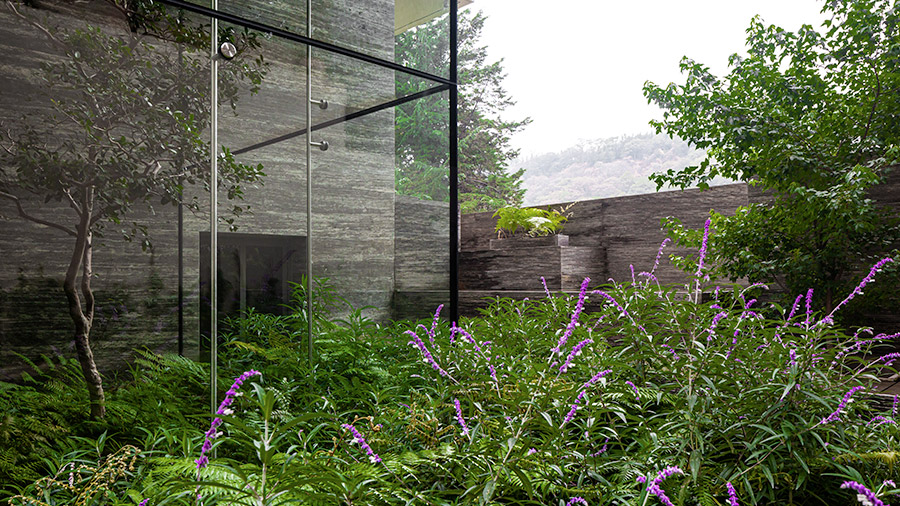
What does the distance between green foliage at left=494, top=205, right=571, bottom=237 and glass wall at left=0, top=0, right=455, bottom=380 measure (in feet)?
10.2

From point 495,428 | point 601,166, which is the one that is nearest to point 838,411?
point 495,428

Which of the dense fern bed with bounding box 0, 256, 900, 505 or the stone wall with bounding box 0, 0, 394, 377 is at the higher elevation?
the stone wall with bounding box 0, 0, 394, 377

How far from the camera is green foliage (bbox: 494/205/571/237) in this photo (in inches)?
232

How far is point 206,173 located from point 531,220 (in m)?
4.14

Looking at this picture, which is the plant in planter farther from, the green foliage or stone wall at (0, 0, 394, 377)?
stone wall at (0, 0, 394, 377)

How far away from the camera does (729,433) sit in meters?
1.36

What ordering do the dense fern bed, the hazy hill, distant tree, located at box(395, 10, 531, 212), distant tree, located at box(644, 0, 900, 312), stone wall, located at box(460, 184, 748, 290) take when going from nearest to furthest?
the dense fern bed, distant tree, located at box(644, 0, 900, 312), stone wall, located at box(460, 184, 748, 290), distant tree, located at box(395, 10, 531, 212), the hazy hill

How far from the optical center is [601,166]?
14.3 meters

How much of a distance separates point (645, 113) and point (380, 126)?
13704 millimetres

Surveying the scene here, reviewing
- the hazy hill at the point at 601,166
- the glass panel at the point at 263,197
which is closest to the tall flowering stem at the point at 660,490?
the glass panel at the point at 263,197

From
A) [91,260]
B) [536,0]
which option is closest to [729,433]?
[91,260]

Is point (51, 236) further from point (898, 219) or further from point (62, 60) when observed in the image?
point (898, 219)

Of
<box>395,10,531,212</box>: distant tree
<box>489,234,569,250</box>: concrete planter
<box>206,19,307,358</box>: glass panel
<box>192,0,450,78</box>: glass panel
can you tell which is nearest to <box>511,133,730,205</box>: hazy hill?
<box>395,10,531,212</box>: distant tree

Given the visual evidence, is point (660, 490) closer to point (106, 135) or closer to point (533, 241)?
point (106, 135)
